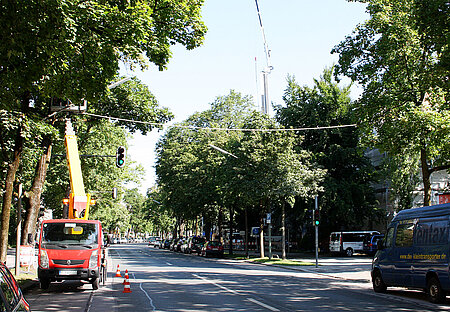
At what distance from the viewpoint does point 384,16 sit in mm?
23453

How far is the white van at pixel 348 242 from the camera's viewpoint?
4388 cm

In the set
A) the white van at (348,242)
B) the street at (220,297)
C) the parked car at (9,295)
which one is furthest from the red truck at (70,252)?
the white van at (348,242)

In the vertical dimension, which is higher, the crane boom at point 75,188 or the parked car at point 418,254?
the crane boom at point 75,188

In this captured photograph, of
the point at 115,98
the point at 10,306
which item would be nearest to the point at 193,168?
the point at 115,98

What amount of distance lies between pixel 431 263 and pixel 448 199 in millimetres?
8397

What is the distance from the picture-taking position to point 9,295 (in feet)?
16.8

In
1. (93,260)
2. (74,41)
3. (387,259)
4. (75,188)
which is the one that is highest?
(74,41)

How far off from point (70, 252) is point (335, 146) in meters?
30.9

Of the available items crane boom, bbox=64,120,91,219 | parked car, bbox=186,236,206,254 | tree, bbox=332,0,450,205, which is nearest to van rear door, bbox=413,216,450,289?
tree, bbox=332,0,450,205

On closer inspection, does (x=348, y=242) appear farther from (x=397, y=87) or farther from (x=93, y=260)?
(x=93, y=260)

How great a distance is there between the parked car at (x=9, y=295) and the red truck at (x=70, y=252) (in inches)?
425

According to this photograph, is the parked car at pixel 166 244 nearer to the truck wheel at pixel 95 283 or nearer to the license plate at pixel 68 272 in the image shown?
the truck wheel at pixel 95 283

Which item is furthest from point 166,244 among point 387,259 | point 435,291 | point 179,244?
point 435,291

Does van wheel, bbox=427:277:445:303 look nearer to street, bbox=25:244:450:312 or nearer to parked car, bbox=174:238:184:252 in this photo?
street, bbox=25:244:450:312
